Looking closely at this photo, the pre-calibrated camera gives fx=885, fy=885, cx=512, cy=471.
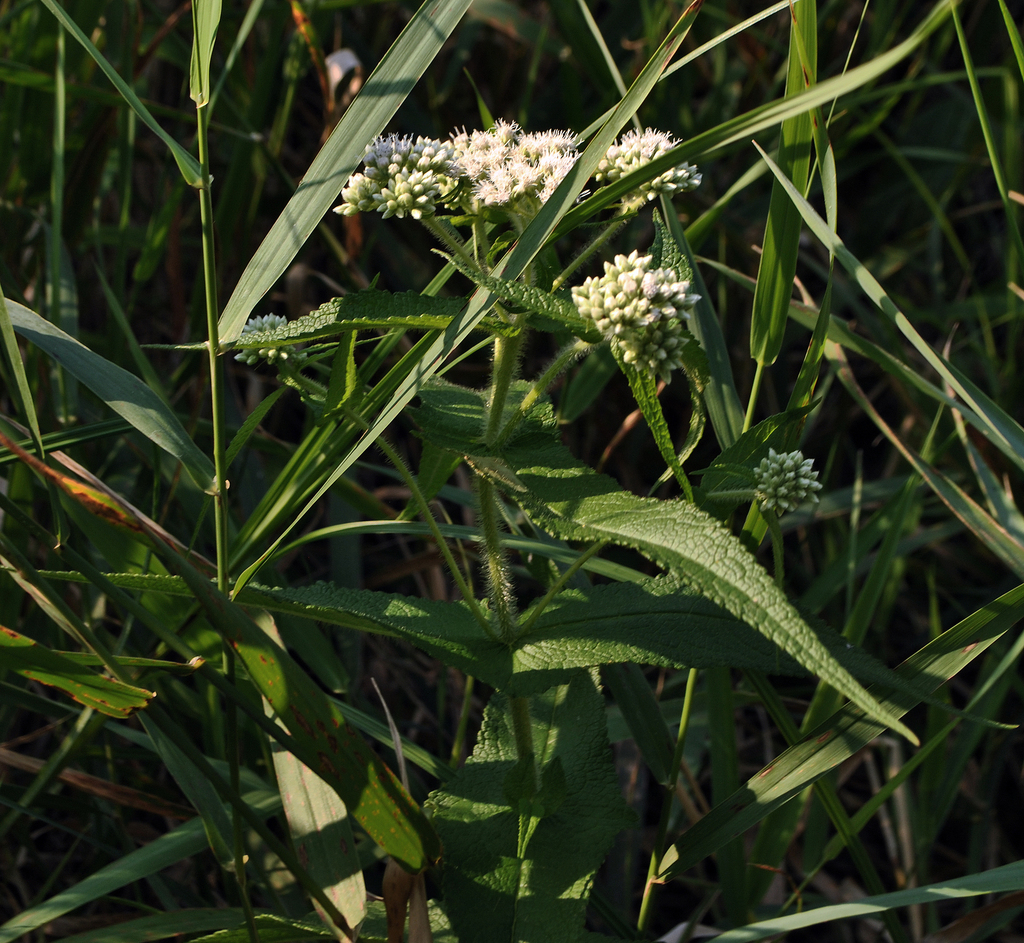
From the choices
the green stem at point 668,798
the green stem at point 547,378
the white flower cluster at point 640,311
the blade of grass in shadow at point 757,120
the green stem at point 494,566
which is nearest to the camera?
the blade of grass in shadow at point 757,120

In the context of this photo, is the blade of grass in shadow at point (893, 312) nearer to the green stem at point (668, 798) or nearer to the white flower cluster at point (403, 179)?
the white flower cluster at point (403, 179)

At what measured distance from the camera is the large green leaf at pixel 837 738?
1.25 meters

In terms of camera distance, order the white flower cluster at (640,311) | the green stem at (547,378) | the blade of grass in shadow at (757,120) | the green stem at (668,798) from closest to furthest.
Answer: the blade of grass in shadow at (757,120) < the white flower cluster at (640,311) < the green stem at (547,378) < the green stem at (668,798)

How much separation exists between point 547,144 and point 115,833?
5.51 ft

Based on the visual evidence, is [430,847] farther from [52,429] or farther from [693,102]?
[693,102]

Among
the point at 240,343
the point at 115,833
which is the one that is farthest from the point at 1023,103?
the point at 115,833

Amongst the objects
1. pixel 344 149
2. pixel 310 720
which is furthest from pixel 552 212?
pixel 310 720

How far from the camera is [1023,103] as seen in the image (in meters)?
3.37

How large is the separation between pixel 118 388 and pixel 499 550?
0.68 meters

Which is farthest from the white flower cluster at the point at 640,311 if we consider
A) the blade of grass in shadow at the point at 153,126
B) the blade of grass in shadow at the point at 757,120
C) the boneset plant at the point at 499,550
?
the blade of grass in shadow at the point at 153,126

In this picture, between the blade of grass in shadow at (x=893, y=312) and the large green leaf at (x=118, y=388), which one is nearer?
the blade of grass in shadow at (x=893, y=312)

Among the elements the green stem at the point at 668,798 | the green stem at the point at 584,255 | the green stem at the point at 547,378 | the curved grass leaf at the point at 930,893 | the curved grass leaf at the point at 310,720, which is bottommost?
the curved grass leaf at the point at 930,893

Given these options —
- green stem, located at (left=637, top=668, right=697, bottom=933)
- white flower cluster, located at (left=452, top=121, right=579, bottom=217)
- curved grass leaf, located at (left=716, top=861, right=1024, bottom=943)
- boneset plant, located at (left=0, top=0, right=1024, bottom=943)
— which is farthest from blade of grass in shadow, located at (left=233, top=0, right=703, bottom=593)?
curved grass leaf, located at (left=716, top=861, right=1024, bottom=943)

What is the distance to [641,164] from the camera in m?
1.32
